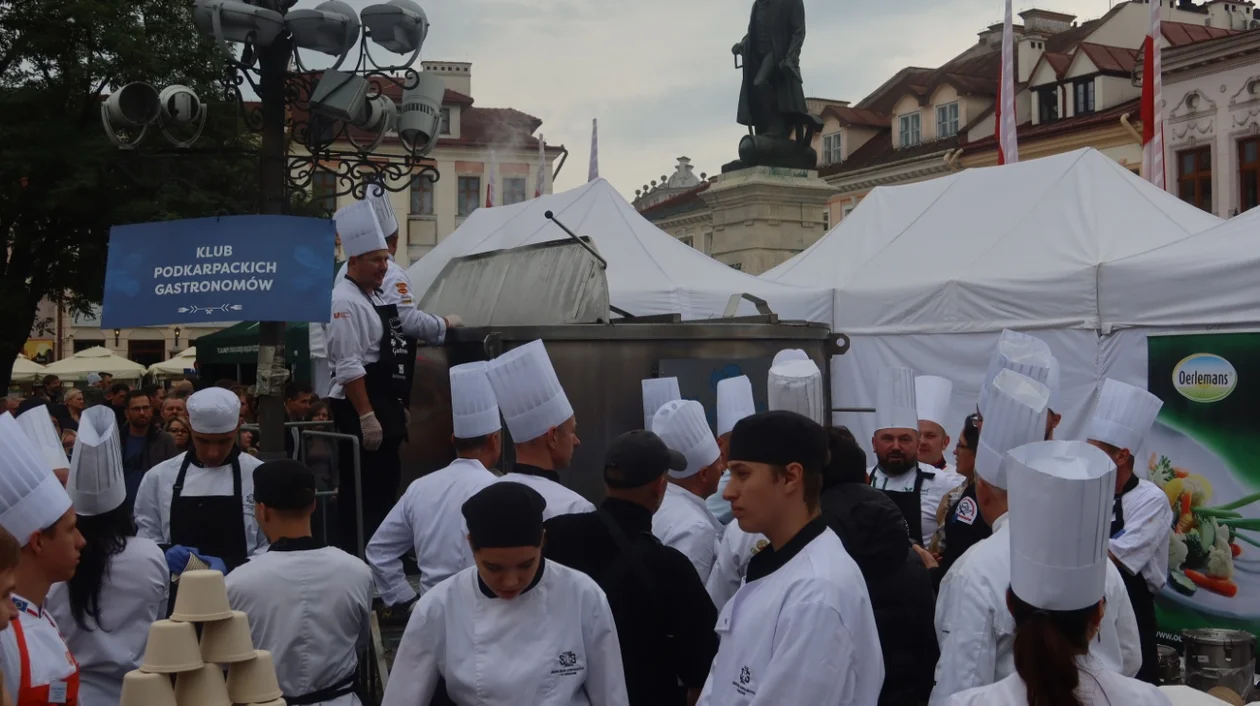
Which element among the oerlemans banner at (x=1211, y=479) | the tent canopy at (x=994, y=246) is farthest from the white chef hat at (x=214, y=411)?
the tent canopy at (x=994, y=246)

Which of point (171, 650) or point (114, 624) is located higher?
point (171, 650)

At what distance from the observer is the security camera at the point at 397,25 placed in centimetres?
645

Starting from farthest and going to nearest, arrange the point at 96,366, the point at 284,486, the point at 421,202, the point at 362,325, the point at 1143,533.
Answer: the point at 421,202 < the point at 96,366 < the point at 362,325 < the point at 1143,533 < the point at 284,486

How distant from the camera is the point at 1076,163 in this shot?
1041cm

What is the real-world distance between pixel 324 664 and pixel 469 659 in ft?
3.43

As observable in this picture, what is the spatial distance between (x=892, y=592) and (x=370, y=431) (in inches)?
108

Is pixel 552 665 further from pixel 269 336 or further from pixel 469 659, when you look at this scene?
pixel 269 336

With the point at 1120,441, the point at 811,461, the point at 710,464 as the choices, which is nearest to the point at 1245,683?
the point at 1120,441

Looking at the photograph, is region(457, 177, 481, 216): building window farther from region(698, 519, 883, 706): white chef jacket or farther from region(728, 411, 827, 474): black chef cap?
region(698, 519, 883, 706): white chef jacket

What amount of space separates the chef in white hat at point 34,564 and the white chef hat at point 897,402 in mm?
4747

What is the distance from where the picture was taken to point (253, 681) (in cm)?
293

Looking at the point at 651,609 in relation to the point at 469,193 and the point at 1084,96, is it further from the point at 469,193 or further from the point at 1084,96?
the point at 469,193

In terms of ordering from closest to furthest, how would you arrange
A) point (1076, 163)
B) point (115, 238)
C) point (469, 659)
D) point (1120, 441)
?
point (469, 659) → point (115, 238) → point (1120, 441) → point (1076, 163)

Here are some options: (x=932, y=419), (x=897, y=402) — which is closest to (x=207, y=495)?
(x=897, y=402)
